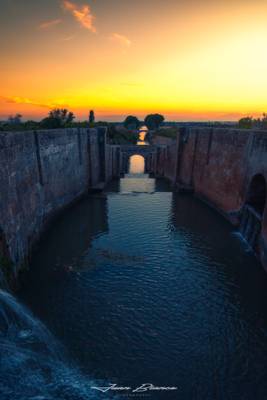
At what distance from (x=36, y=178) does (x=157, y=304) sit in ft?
36.8

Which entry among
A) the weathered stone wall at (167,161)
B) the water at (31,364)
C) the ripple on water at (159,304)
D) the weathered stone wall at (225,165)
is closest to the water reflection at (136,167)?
the weathered stone wall at (167,161)

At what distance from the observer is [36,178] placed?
54.0 feet

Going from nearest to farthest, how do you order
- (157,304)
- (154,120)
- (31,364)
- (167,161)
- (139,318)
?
1. (31,364)
2. (139,318)
3. (157,304)
4. (167,161)
5. (154,120)

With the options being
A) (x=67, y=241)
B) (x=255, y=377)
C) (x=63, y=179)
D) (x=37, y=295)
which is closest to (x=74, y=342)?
(x=37, y=295)

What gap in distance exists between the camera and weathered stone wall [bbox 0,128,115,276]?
12.0 metres

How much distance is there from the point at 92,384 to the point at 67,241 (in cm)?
1020

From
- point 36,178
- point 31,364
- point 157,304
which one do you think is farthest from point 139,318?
point 36,178

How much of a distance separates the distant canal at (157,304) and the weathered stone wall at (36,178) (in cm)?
169

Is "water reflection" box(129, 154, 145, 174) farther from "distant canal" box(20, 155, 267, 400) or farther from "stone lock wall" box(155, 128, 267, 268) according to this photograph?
"distant canal" box(20, 155, 267, 400)

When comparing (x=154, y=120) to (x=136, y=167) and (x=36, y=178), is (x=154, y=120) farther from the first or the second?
(x=36, y=178)

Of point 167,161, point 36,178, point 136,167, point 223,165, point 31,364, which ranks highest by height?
point 223,165

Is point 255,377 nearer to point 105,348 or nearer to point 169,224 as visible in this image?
point 105,348

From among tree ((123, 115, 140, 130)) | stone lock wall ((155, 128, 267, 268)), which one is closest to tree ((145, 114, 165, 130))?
tree ((123, 115, 140, 130))

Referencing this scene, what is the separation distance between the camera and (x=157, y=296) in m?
11.1
